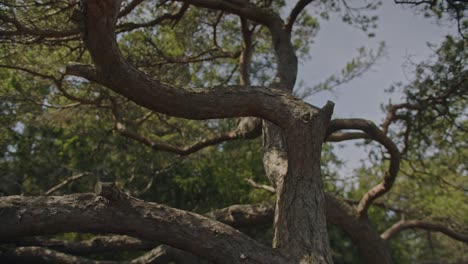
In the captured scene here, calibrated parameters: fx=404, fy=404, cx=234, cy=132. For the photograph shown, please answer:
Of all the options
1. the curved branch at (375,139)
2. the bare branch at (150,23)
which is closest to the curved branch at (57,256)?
the curved branch at (375,139)

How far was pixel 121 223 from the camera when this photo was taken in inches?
138

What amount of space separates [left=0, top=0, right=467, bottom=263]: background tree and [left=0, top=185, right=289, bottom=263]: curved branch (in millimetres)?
11

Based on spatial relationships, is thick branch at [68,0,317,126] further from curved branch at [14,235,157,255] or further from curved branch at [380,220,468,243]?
curved branch at [380,220,468,243]

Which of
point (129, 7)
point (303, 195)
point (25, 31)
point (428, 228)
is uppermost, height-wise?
point (129, 7)

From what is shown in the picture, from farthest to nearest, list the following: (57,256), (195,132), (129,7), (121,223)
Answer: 1. (195,132)
2. (129,7)
3. (57,256)
4. (121,223)

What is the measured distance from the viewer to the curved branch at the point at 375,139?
5.56 metres

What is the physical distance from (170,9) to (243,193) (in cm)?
621

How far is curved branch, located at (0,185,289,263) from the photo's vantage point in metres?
3.45

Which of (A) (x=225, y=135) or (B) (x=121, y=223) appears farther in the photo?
(A) (x=225, y=135)

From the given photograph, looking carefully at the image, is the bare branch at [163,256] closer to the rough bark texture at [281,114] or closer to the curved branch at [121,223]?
the rough bark texture at [281,114]

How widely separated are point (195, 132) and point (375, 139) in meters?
4.94

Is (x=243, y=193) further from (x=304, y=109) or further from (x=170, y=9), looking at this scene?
(x=304, y=109)

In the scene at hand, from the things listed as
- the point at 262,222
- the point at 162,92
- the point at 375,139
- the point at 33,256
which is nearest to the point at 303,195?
the point at 162,92

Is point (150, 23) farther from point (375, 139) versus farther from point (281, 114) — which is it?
point (375, 139)
